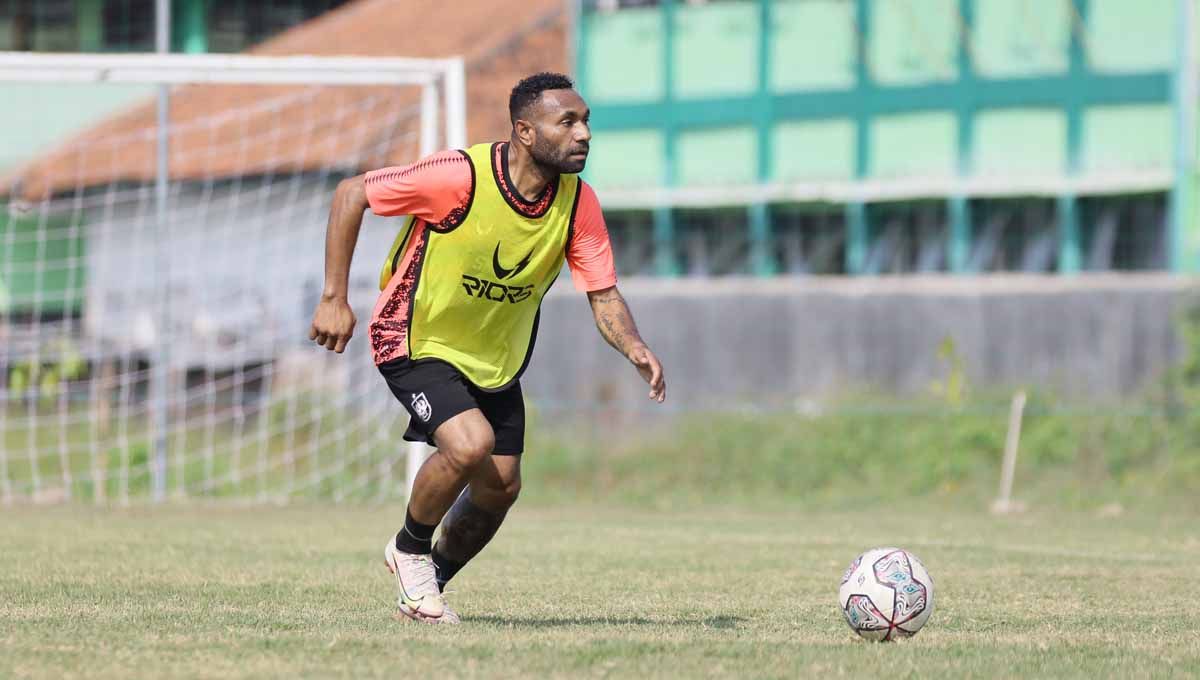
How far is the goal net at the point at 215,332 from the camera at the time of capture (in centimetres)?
1664

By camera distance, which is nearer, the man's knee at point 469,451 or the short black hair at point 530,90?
the man's knee at point 469,451

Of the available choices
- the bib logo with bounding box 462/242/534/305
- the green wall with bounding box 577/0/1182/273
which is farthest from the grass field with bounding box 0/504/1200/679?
the green wall with bounding box 577/0/1182/273

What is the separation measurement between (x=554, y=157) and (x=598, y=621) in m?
1.99

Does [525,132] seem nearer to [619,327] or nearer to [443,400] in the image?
[619,327]

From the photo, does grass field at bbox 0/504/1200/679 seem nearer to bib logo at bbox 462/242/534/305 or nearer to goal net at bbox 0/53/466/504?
bib logo at bbox 462/242/534/305

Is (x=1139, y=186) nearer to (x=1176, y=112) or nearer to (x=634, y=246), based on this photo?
(x=1176, y=112)

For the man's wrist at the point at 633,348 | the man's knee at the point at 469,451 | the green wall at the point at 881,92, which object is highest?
the green wall at the point at 881,92

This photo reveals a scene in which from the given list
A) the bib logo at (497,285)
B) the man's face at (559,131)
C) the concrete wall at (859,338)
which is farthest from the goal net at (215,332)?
the man's face at (559,131)

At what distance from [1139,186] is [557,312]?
7.87m

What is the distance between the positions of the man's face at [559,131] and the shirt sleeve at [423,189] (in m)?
0.33

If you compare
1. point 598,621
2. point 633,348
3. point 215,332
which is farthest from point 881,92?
point 598,621

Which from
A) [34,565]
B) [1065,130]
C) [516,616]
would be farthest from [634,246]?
[516,616]

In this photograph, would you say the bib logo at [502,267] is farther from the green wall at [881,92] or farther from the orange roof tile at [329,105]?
the green wall at [881,92]

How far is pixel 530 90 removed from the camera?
782cm
